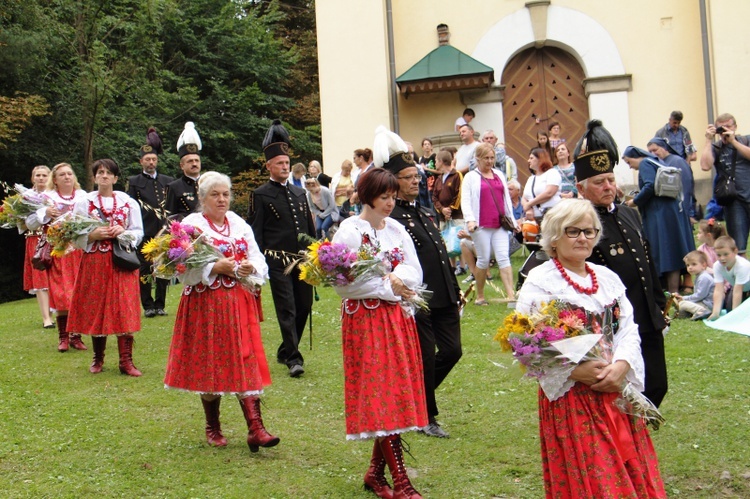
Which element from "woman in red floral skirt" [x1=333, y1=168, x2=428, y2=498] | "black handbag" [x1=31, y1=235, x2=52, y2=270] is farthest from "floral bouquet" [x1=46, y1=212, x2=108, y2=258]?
"woman in red floral skirt" [x1=333, y1=168, x2=428, y2=498]

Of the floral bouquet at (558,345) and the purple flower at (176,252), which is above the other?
the purple flower at (176,252)

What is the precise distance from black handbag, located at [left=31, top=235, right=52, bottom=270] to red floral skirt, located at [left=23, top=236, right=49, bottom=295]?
1.93ft

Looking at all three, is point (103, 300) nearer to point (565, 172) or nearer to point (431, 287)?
point (431, 287)

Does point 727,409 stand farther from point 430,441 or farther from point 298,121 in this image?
point 298,121

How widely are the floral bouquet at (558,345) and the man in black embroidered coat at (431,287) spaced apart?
7.06 feet

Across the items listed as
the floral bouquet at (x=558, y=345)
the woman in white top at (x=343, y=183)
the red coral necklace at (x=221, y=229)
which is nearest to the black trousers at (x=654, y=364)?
the floral bouquet at (x=558, y=345)

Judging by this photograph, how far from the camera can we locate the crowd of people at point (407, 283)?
462 centimetres

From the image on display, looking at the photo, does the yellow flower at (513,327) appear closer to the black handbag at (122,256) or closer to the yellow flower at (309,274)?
the yellow flower at (309,274)

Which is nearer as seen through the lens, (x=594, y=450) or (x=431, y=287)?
(x=594, y=450)

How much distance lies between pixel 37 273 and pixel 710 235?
8.96 metres

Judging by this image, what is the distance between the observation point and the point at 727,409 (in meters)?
A: 7.20

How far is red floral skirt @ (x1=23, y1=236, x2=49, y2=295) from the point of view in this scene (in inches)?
502

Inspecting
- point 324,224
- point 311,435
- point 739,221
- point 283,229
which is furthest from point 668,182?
point 324,224

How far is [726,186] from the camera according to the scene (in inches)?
470
